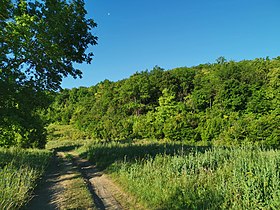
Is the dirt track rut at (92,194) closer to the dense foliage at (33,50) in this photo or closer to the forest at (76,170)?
the forest at (76,170)

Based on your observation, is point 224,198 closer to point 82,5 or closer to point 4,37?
point 4,37

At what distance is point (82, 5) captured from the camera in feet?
40.8

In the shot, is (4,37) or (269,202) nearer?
(269,202)

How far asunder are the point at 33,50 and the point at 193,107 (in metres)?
64.1

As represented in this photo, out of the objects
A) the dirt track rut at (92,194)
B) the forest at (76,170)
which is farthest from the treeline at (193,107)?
the dirt track rut at (92,194)

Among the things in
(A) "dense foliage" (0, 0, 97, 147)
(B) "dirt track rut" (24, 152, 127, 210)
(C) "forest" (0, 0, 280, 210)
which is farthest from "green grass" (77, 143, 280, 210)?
(A) "dense foliage" (0, 0, 97, 147)

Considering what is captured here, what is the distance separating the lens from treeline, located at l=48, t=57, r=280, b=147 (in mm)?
47125

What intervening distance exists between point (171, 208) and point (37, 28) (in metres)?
7.70

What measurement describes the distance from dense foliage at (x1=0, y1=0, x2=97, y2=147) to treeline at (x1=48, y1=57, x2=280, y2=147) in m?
22.3

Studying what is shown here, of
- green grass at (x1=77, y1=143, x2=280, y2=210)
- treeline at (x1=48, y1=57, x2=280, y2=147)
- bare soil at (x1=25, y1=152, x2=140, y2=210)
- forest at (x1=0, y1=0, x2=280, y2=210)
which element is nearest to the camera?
green grass at (x1=77, y1=143, x2=280, y2=210)

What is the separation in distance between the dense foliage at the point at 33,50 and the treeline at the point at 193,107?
2229cm

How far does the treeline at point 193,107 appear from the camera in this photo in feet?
155

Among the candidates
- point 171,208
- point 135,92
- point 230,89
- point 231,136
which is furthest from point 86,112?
point 171,208

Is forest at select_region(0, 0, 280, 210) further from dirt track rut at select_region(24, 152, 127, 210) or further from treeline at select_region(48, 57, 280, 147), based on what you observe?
treeline at select_region(48, 57, 280, 147)
